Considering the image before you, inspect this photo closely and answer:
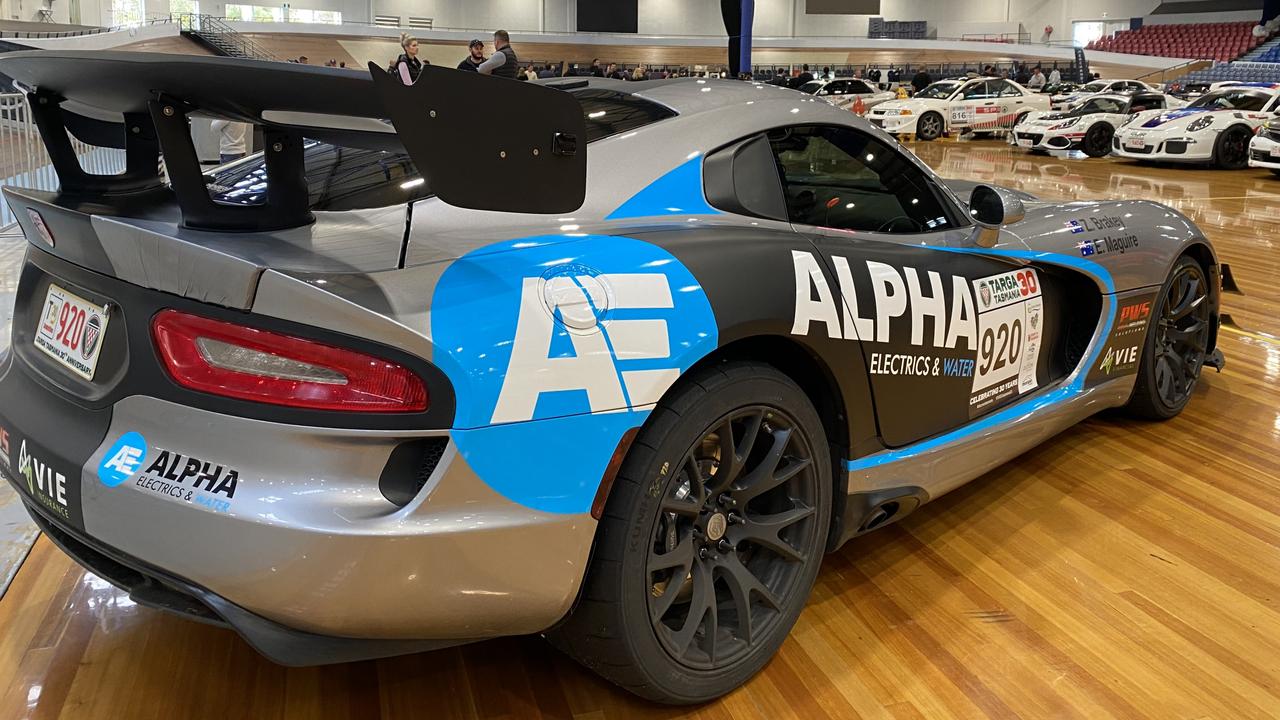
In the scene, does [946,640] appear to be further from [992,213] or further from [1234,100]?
[1234,100]

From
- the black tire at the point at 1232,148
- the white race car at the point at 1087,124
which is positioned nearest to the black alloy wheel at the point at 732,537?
the black tire at the point at 1232,148

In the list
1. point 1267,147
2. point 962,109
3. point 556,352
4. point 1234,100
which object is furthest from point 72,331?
point 962,109

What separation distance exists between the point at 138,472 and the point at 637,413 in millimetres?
792

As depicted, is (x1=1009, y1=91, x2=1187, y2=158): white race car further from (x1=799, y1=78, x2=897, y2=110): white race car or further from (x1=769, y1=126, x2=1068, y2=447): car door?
(x1=769, y1=126, x2=1068, y2=447): car door

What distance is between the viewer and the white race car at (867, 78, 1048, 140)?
1806cm

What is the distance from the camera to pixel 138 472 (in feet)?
4.85

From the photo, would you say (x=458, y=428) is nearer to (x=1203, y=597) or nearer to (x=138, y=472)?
(x=138, y=472)

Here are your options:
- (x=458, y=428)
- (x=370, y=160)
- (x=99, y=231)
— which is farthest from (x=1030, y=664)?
(x=99, y=231)

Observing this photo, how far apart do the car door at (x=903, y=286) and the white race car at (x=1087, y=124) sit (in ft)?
45.9

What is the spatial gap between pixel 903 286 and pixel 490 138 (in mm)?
1176

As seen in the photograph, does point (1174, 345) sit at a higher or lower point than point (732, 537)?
higher

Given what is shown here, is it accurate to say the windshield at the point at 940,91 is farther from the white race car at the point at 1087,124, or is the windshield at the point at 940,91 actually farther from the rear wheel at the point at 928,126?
the white race car at the point at 1087,124

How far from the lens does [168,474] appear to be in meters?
1.45

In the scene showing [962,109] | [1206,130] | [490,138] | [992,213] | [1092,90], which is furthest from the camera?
[1092,90]
